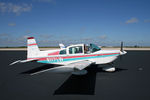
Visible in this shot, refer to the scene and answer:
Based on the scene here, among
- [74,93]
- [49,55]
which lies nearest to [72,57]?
[49,55]

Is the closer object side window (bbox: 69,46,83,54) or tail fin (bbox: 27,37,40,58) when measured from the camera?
side window (bbox: 69,46,83,54)

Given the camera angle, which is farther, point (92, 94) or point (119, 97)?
point (92, 94)

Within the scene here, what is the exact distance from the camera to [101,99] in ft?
12.5

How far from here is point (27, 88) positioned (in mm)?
4926

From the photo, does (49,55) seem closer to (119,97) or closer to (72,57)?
(72,57)

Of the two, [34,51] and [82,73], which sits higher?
[34,51]

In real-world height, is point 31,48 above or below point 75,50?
above

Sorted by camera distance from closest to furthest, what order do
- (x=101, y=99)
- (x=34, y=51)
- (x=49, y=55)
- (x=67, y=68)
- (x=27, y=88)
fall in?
(x=101, y=99) → (x=67, y=68) → (x=27, y=88) → (x=49, y=55) → (x=34, y=51)

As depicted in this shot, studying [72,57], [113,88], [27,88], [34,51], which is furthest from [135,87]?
[34,51]

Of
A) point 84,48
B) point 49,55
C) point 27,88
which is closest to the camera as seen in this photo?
point 27,88

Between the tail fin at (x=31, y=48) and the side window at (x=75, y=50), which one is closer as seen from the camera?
the side window at (x=75, y=50)

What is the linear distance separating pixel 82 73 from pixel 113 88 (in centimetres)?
213

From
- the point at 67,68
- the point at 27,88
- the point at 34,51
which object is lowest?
the point at 27,88

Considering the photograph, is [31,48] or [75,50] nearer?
[75,50]
